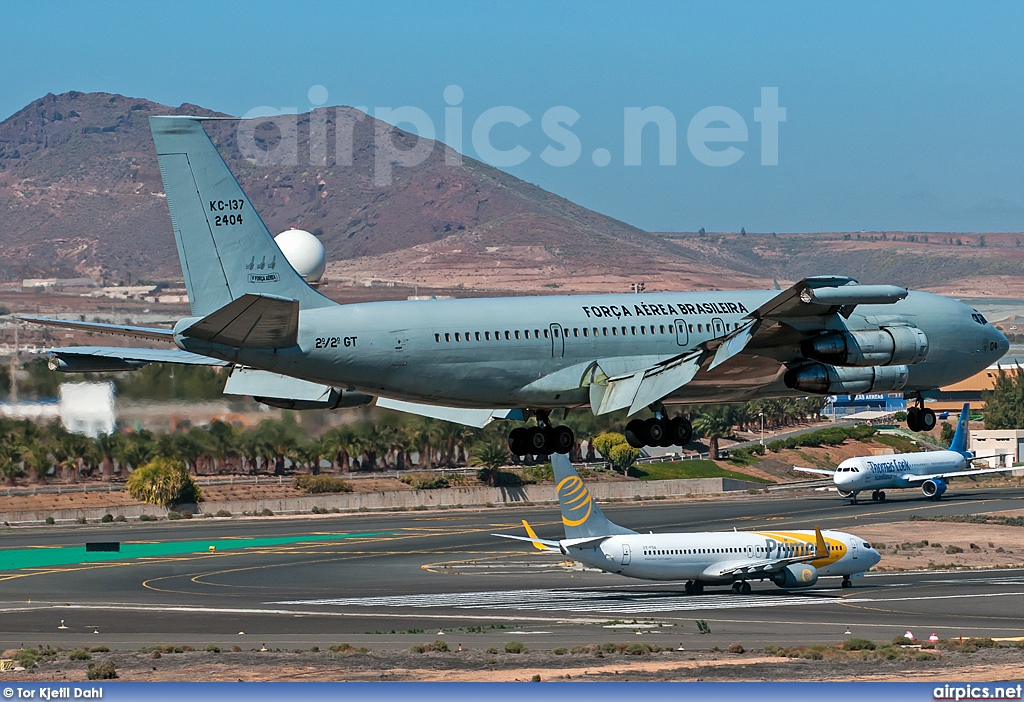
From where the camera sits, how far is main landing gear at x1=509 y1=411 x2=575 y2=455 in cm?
5369

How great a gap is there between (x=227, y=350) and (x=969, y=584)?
81.1 m

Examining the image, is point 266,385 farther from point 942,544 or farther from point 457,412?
point 942,544

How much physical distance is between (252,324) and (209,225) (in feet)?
11.8

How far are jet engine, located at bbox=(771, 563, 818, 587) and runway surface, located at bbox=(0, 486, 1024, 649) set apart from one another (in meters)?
0.93

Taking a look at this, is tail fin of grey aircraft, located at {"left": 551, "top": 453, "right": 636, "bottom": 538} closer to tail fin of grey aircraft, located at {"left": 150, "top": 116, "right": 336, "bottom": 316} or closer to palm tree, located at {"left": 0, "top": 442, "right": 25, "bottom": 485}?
palm tree, located at {"left": 0, "top": 442, "right": 25, "bottom": 485}

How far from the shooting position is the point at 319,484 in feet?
496

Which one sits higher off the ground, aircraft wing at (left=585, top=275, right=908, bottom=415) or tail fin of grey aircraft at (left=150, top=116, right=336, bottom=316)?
tail fin of grey aircraft at (left=150, top=116, right=336, bottom=316)

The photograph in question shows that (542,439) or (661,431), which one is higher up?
(661,431)

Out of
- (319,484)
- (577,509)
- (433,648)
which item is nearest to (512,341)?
(433,648)

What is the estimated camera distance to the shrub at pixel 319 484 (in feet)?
490

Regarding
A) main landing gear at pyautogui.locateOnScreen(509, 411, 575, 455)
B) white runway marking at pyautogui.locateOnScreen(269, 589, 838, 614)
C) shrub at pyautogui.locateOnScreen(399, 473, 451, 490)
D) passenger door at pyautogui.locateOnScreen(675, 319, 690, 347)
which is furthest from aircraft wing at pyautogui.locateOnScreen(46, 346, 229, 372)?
shrub at pyautogui.locateOnScreen(399, 473, 451, 490)

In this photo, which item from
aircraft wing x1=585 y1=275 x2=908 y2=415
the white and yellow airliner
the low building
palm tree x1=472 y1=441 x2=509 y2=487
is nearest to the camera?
aircraft wing x1=585 y1=275 x2=908 y2=415

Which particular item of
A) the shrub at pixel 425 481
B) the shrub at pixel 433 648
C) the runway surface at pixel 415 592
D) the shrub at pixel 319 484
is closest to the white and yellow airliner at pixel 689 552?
the runway surface at pixel 415 592

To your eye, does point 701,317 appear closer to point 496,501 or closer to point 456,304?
point 456,304
